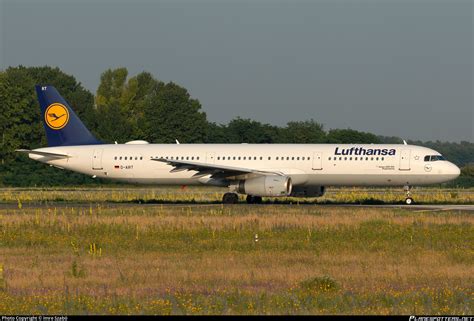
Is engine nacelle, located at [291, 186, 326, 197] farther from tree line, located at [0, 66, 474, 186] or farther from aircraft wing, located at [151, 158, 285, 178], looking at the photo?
tree line, located at [0, 66, 474, 186]

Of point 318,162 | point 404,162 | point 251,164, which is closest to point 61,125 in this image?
point 251,164

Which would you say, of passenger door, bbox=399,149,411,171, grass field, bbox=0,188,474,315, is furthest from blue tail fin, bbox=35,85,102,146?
passenger door, bbox=399,149,411,171

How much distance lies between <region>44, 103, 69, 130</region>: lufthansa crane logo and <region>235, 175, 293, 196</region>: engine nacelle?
1327cm

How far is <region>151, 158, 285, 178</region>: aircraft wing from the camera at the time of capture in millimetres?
49625

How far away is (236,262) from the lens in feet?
79.9

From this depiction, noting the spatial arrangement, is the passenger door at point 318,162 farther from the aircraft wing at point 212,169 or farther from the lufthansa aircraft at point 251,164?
the aircraft wing at point 212,169

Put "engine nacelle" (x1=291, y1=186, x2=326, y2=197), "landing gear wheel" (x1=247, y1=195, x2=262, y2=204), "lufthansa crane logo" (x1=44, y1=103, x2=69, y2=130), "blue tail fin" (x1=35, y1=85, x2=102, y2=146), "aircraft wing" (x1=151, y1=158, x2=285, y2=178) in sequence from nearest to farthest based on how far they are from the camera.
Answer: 1. "aircraft wing" (x1=151, y1=158, x2=285, y2=178)
2. "landing gear wheel" (x1=247, y1=195, x2=262, y2=204)
3. "engine nacelle" (x1=291, y1=186, x2=326, y2=197)
4. "blue tail fin" (x1=35, y1=85, x2=102, y2=146)
5. "lufthansa crane logo" (x1=44, y1=103, x2=69, y2=130)

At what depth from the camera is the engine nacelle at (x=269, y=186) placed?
159 ft

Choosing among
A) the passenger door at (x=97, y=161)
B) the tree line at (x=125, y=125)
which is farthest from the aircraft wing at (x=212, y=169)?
the tree line at (x=125, y=125)

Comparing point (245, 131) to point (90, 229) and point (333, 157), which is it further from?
point (90, 229)

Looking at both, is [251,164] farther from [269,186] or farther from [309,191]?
[269,186]

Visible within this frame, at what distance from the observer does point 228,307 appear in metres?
17.2

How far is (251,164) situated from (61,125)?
1227 centimetres

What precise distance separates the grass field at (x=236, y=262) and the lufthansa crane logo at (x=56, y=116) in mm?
14982
